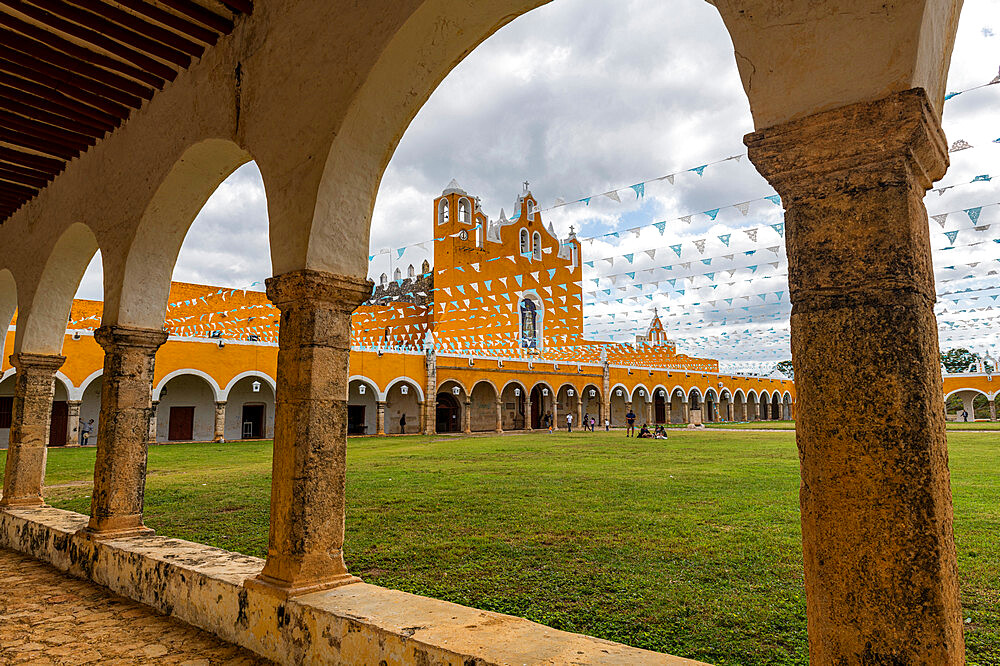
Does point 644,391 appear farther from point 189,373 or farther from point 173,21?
point 173,21

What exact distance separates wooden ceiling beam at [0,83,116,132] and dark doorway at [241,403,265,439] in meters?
17.5

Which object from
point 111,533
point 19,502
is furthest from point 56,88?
point 19,502

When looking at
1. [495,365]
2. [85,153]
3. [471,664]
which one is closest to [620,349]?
[495,365]

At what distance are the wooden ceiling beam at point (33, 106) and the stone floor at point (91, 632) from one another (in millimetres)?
3380

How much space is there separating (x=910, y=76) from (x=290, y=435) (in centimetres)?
271

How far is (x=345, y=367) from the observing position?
3.11 meters

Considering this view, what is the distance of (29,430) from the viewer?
610 centimetres

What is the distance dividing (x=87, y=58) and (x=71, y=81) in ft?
1.20

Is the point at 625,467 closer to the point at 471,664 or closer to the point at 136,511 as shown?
the point at 136,511

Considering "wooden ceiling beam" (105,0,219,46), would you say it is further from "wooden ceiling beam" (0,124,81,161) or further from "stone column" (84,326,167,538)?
"wooden ceiling beam" (0,124,81,161)

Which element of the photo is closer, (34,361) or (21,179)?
(21,179)

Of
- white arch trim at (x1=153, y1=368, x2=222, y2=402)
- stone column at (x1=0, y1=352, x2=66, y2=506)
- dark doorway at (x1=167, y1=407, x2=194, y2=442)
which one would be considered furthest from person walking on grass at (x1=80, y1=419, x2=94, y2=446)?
stone column at (x1=0, y1=352, x2=66, y2=506)

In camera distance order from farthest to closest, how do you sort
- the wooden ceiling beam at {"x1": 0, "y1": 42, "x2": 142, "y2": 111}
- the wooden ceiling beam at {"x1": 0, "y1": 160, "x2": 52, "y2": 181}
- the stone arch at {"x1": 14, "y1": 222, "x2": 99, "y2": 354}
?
the stone arch at {"x1": 14, "y1": 222, "x2": 99, "y2": 354} < the wooden ceiling beam at {"x1": 0, "y1": 160, "x2": 52, "y2": 181} < the wooden ceiling beam at {"x1": 0, "y1": 42, "x2": 142, "y2": 111}

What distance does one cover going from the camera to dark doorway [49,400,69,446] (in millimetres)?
17234
